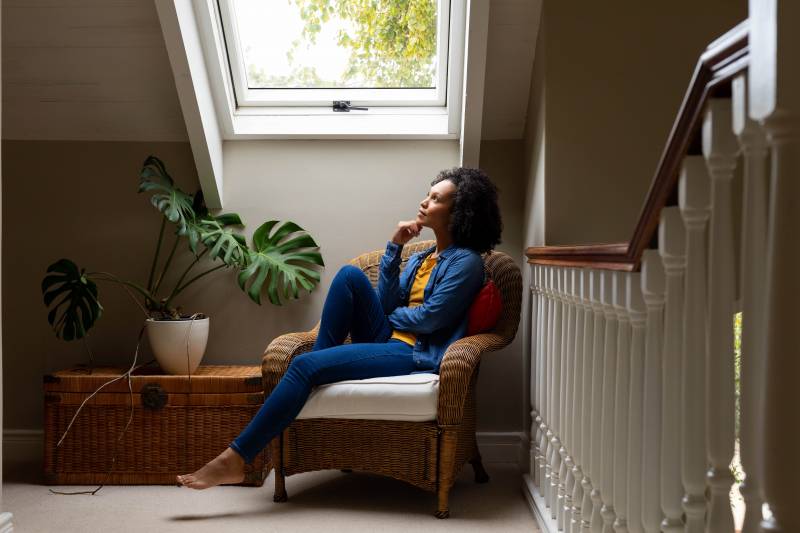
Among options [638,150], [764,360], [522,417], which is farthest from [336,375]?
[764,360]

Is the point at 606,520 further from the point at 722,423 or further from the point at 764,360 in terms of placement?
the point at 764,360

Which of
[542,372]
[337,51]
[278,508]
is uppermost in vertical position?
[337,51]

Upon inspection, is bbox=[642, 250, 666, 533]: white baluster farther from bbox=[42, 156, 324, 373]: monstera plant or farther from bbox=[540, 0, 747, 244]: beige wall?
bbox=[42, 156, 324, 373]: monstera plant

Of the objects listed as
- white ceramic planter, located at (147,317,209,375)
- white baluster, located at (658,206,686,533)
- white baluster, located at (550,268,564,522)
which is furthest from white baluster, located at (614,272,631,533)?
white ceramic planter, located at (147,317,209,375)

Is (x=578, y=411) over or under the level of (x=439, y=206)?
under

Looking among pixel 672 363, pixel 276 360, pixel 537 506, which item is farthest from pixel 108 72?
pixel 672 363

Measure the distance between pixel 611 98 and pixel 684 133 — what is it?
1774 mm

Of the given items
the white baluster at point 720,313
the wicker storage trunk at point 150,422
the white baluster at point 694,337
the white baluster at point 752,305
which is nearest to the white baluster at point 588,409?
the white baluster at point 694,337

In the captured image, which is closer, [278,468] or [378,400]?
[378,400]

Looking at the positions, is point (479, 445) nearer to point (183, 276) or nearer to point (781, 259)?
point (183, 276)

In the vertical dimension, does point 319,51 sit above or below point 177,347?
above

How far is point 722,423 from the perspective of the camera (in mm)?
1067

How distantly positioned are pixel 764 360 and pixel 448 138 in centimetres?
278

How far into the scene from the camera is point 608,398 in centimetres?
170
